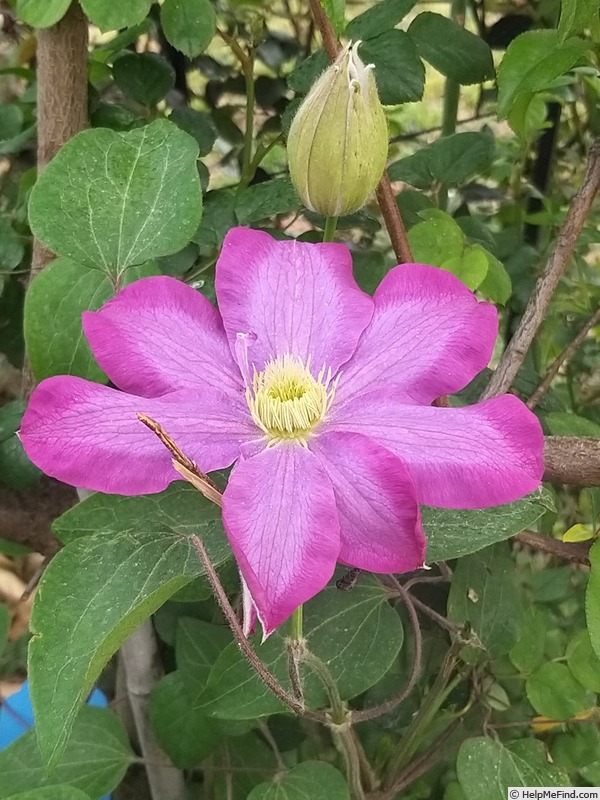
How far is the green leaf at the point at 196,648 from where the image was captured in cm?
50

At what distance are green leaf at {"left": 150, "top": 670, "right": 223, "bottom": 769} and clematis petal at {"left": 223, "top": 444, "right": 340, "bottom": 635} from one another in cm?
30

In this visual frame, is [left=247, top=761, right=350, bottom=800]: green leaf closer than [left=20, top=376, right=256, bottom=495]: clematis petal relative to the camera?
No

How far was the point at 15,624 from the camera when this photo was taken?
1.01 metres

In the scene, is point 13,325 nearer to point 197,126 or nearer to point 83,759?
point 197,126

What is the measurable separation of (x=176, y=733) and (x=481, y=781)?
0.20 metres

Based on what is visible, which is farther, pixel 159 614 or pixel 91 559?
pixel 159 614

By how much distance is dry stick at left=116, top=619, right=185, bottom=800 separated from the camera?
54 centimetres

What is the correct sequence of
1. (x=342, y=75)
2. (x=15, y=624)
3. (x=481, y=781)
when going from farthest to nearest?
(x=15, y=624) → (x=481, y=781) → (x=342, y=75)

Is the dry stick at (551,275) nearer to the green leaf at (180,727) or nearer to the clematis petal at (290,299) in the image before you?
the clematis petal at (290,299)

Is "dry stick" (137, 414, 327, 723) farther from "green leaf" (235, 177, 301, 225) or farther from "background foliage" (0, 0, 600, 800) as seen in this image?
"green leaf" (235, 177, 301, 225)

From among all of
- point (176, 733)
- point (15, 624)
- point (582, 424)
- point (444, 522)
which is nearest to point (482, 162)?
point (582, 424)

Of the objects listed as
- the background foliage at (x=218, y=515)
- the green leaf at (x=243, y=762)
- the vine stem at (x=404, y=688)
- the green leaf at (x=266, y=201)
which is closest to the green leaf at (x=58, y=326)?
the background foliage at (x=218, y=515)

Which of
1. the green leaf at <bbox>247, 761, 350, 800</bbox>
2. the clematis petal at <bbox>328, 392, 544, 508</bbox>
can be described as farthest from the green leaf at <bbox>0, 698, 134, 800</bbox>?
the clematis petal at <bbox>328, 392, 544, 508</bbox>

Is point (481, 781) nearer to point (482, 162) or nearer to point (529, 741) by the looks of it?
point (529, 741)
